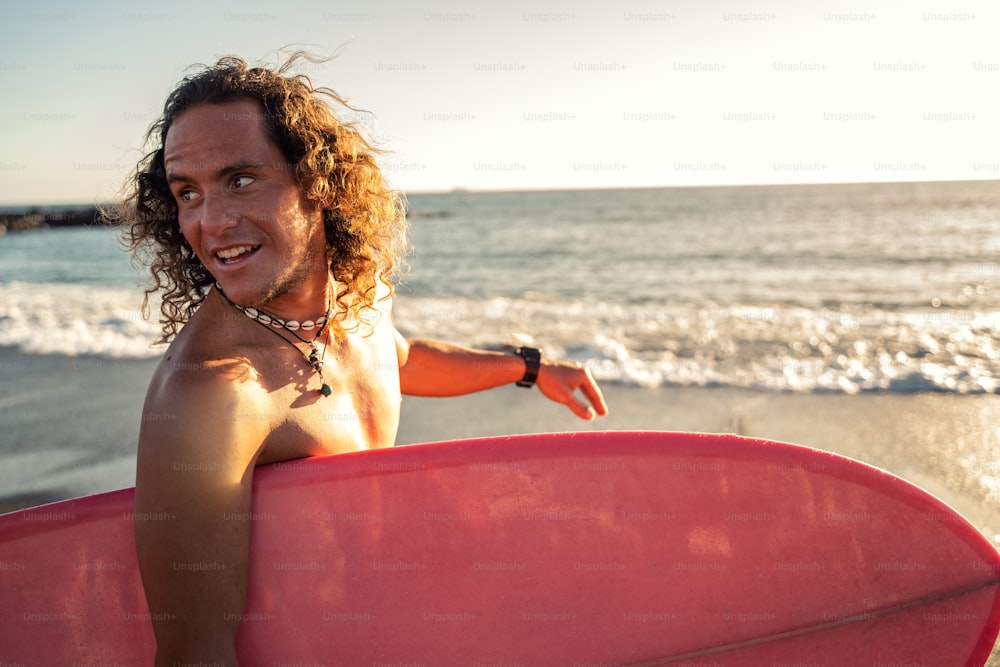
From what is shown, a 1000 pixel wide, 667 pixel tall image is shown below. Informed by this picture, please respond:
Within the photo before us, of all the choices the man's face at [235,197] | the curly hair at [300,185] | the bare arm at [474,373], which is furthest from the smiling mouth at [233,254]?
the bare arm at [474,373]

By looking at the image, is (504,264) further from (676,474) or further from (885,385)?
(676,474)

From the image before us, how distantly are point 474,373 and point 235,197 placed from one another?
1.14m

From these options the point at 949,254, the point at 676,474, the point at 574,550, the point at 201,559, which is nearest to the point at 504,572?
the point at 574,550

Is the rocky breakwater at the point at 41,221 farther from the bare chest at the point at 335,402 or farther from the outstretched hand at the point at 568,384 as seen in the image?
the bare chest at the point at 335,402

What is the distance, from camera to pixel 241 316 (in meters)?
1.76

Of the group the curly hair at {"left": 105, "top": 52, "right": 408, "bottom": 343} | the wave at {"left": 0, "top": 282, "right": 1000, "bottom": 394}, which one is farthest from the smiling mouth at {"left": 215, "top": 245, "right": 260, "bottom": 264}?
the wave at {"left": 0, "top": 282, "right": 1000, "bottom": 394}

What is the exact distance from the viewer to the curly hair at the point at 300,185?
1.84 meters

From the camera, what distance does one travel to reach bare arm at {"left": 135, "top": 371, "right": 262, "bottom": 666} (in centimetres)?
144

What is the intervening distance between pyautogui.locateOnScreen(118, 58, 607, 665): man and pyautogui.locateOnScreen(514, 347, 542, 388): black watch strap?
475 mm

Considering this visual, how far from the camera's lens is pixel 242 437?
1.54 meters

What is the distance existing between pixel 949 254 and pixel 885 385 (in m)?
11.9

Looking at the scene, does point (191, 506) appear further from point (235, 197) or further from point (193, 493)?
point (235, 197)

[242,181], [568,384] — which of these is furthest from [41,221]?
[242,181]

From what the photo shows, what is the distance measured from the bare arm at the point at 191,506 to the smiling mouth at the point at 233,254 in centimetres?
34
